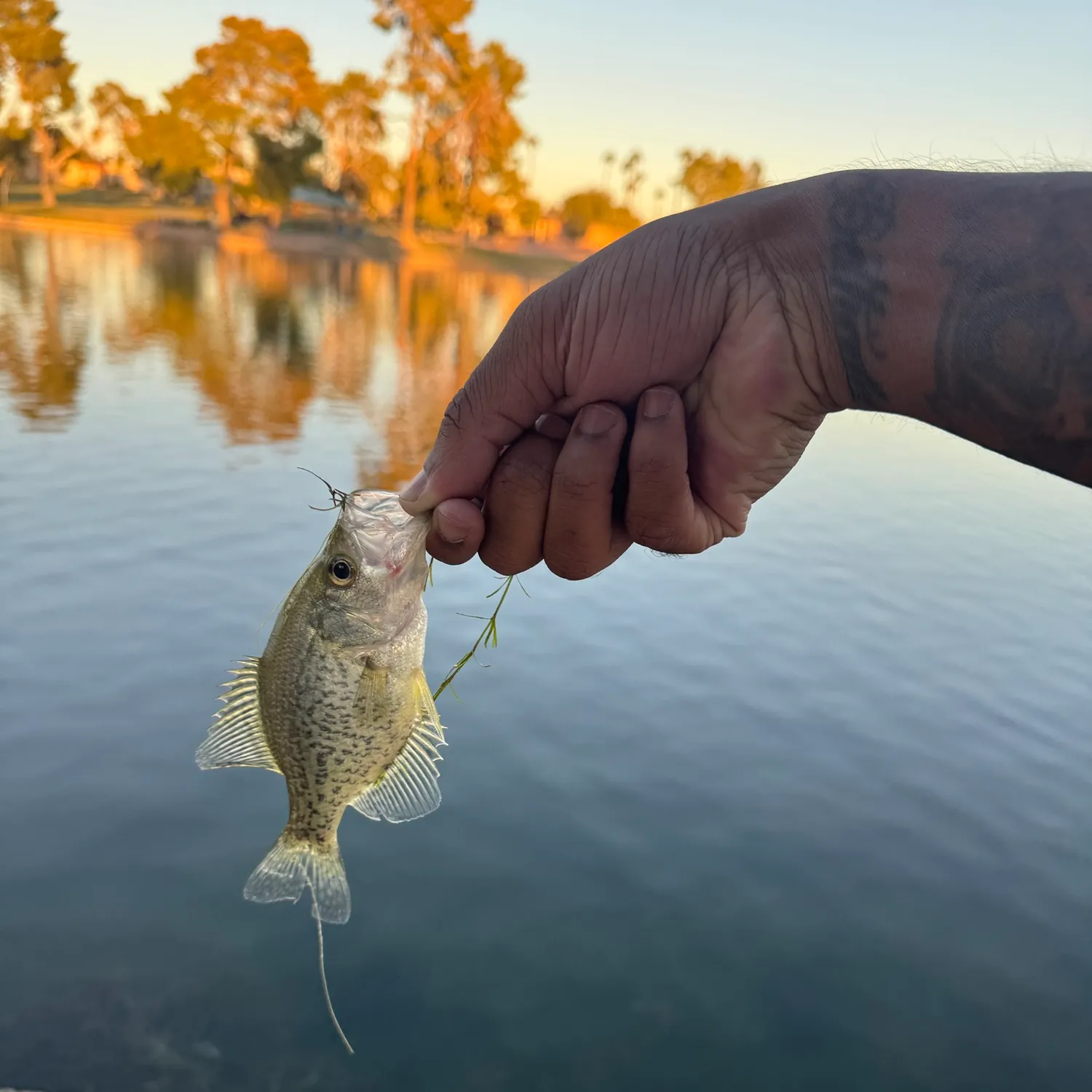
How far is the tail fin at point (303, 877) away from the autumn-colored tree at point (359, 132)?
84082 mm

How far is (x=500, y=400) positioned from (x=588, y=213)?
Result: 150 meters

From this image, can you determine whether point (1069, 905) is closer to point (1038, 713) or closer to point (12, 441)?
point (1038, 713)

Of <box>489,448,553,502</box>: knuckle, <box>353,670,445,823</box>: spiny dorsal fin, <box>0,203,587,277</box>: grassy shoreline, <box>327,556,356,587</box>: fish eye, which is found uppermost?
<box>489,448,553,502</box>: knuckle

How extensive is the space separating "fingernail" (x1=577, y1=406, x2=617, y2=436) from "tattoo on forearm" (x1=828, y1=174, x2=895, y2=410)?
0.73 metres

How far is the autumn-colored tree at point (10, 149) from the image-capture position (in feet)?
249

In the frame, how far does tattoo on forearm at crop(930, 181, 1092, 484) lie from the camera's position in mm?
2254

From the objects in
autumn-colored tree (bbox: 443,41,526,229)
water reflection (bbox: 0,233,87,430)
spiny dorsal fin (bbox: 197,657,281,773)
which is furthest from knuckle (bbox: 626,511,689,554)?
autumn-colored tree (bbox: 443,41,526,229)

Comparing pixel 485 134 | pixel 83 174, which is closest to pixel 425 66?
pixel 485 134

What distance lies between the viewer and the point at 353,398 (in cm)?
2030

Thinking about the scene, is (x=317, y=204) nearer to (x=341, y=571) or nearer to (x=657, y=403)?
(x=341, y=571)

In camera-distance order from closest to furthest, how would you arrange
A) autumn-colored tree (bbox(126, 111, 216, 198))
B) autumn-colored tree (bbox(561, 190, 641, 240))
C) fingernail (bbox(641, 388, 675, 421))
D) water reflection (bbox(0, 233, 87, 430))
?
fingernail (bbox(641, 388, 675, 421)) < water reflection (bbox(0, 233, 87, 430)) < autumn-colored tree (bbox(126, 111, 216, 198)) < autumn-colored tree (bbox(561, 190, 641, 240))

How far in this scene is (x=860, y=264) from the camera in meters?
2.64

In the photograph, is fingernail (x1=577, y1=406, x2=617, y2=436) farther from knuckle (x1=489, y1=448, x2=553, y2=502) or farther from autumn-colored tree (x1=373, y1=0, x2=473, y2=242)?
autumn-colored tree (x1=373, y1=0, x2=473, y2=242)

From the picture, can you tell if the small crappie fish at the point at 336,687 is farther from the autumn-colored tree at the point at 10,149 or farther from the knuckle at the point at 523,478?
the autumn-colored tree at the point at 10,149
